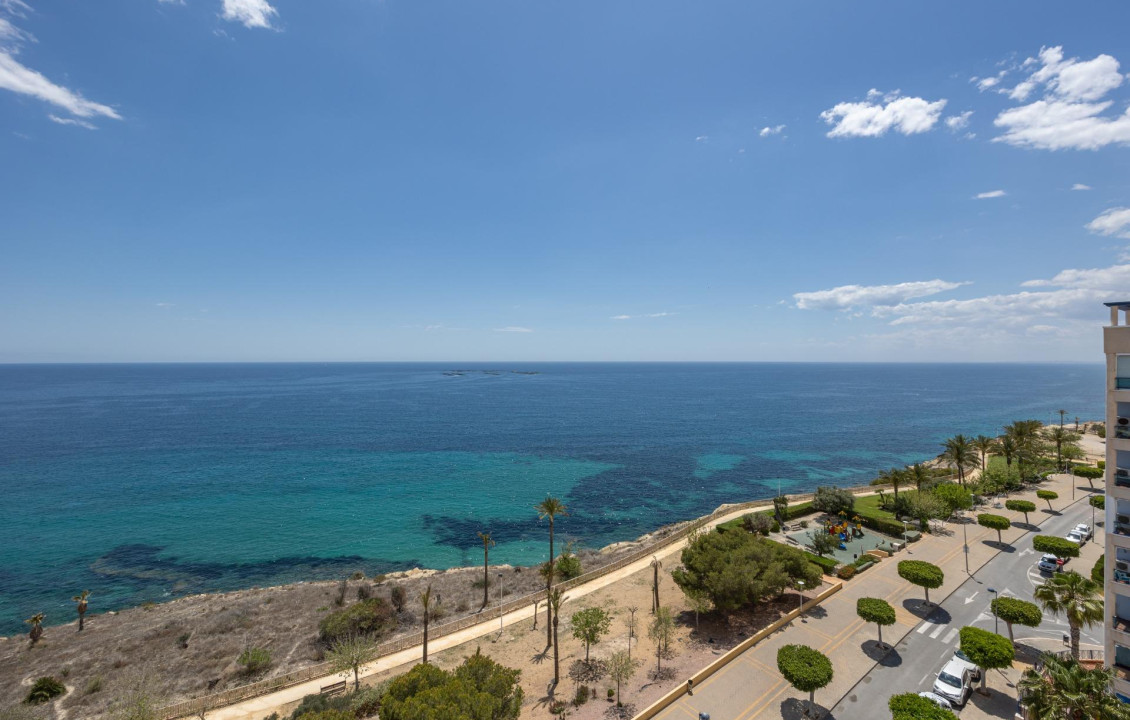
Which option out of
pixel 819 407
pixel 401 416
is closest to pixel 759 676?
pixel 401 416

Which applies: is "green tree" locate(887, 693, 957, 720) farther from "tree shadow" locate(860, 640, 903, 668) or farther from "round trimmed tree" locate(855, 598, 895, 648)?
"round trimmed tree" locate(855, 598, 895, 648)

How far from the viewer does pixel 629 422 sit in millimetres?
139750

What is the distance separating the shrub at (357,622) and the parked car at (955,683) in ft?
116

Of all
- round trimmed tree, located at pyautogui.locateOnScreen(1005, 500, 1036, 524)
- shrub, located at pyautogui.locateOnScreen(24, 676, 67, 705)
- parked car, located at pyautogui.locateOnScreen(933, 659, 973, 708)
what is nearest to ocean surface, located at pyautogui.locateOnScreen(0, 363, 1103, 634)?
shrub, located at pyautogui.locateOnScreen(24, 676, 67, 705)

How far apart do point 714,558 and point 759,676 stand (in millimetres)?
7746

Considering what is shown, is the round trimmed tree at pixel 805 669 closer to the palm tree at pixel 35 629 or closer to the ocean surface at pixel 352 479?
the ocean surface at pixel 352 479

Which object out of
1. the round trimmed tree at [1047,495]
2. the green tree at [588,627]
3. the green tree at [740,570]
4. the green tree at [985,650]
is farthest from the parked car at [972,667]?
the round trimmed tree at [1047,495]

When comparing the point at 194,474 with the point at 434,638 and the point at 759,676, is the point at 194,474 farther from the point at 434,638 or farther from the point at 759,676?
the point at 759,676

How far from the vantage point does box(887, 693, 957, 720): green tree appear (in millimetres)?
19141

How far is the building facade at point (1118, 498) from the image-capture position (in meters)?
20.5

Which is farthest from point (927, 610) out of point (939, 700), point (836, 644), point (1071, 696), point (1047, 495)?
point (1047, 495)

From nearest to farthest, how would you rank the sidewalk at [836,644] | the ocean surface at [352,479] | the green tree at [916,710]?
the green tree at [916,710] < the sidewalk at [836,644] < the ocean surface at [352,479]

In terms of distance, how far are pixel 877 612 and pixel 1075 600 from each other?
893 cm

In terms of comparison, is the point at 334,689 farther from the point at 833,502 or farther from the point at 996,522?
the point at 996,522
